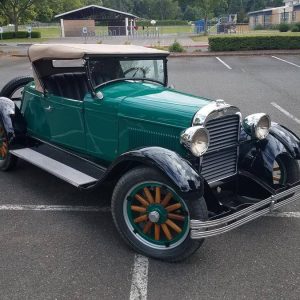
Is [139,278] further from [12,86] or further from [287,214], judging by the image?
[12,86]

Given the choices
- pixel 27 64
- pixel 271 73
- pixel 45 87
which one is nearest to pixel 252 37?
pixel 271 73

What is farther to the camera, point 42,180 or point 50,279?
point 42,180

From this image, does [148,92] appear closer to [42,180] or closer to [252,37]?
[42,180]

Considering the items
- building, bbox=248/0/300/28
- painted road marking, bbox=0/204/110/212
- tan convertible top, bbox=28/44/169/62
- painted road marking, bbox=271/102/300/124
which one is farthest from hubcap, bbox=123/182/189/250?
building, bbox=248/0/300/28

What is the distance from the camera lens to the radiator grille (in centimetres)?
350

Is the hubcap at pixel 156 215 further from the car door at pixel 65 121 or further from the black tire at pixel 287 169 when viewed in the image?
the black tire at pixel 287 169

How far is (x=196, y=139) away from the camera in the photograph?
10.5 ft

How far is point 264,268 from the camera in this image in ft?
10.1

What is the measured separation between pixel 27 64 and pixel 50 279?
56.2 ft

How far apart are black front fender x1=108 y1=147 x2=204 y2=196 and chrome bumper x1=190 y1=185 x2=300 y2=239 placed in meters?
0.24

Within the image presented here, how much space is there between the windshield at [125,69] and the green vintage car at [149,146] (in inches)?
0.4

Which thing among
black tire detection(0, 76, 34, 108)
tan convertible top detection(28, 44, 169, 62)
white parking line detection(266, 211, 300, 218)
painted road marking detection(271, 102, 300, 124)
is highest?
tan convertible top detection(28, 44, 169, 62)

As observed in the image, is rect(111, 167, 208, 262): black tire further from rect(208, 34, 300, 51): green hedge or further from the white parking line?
rect(208, 34, 300, 51): green hedge

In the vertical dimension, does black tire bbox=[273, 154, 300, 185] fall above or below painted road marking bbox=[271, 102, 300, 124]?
above
